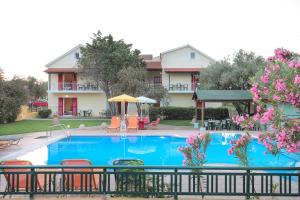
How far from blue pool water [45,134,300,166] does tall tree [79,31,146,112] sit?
11.4 metres

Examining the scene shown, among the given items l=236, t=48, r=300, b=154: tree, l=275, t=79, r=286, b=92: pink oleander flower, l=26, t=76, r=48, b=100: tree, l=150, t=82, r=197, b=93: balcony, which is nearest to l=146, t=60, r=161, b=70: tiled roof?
l=150, t=82, r=197, b=93: balcony

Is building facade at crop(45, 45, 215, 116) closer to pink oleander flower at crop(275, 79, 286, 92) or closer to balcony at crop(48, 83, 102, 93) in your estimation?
balcony at crop(48, 83, 102, 93)

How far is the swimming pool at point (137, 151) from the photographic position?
1452 cm

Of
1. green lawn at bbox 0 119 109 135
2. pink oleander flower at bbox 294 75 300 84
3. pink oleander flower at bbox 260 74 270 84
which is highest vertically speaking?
pink oleander flower at bbox 260 74 270 84

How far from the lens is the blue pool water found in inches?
579

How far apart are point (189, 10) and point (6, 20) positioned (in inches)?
459

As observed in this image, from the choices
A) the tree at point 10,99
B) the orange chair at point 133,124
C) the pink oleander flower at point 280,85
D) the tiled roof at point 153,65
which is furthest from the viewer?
the tiled roof at point 153,65

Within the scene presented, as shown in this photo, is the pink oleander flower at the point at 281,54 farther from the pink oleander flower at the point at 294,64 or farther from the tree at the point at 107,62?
the tree at the point at 107,62

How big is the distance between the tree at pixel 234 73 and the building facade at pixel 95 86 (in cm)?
Result: 545

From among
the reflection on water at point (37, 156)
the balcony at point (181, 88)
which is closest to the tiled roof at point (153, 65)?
the balcony at point (181, 88)

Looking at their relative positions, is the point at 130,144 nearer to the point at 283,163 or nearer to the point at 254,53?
the point at 283,163

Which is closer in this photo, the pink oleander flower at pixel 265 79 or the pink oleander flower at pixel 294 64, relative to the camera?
the pink oleander flower at pixel 294 64

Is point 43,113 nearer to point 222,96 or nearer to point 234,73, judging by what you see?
point 234,73

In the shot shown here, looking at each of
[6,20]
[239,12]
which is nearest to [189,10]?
[239,12]
